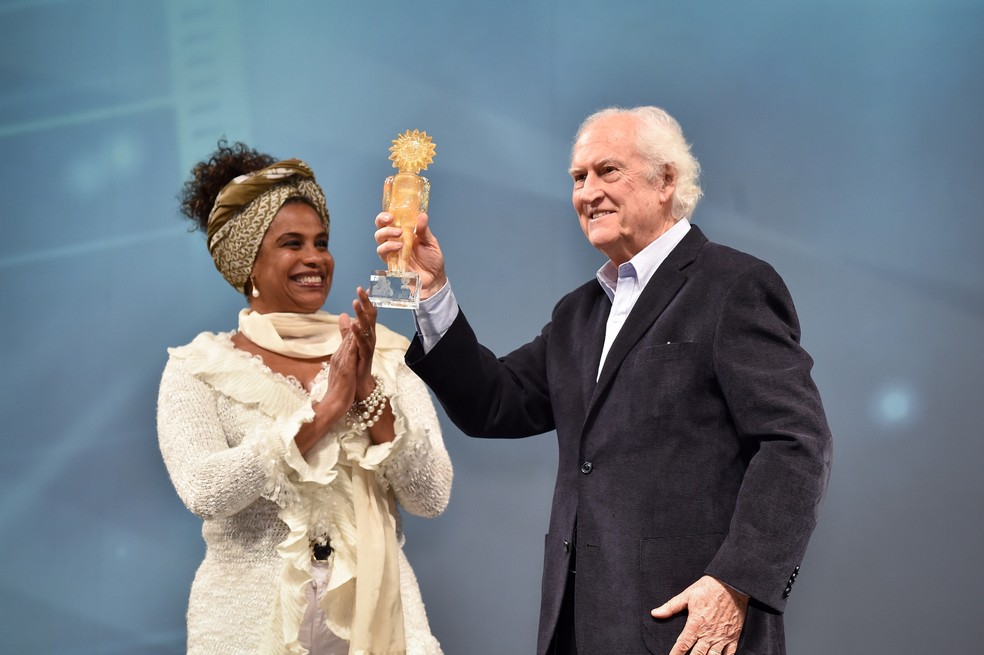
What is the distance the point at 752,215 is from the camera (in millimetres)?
3812

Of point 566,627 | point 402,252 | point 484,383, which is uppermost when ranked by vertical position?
point 402,252

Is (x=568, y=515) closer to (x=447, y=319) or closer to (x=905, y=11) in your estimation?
(x=447, y=319)

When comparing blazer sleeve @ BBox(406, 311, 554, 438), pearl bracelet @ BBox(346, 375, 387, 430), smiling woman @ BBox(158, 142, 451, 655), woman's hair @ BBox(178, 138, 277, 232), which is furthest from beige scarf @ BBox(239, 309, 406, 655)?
blazer sleeve @ BBox(406, 311, 554, 438)

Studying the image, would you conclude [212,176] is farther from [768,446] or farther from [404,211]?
[768,446]

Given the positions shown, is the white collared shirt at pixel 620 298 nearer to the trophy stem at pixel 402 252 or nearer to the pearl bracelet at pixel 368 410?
the trophy stem at pixel 402 252

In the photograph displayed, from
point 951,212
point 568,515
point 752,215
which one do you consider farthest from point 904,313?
point 568,515

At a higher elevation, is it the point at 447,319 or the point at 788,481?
the point at 447,319

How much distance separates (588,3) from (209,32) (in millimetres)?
1415

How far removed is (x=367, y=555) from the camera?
299 cm

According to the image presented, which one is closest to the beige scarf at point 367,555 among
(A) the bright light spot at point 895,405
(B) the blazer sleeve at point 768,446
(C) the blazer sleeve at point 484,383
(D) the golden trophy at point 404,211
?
(C) the blazer sleeve at point 484,383

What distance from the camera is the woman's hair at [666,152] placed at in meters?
2.43

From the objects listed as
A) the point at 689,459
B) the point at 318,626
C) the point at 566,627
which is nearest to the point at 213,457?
the point at 318,626

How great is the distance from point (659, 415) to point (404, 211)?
721mm

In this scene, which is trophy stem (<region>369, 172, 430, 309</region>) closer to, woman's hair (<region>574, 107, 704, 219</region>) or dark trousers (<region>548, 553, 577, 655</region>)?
woman's hair (<region>574, 107, 704, 219</region>)
